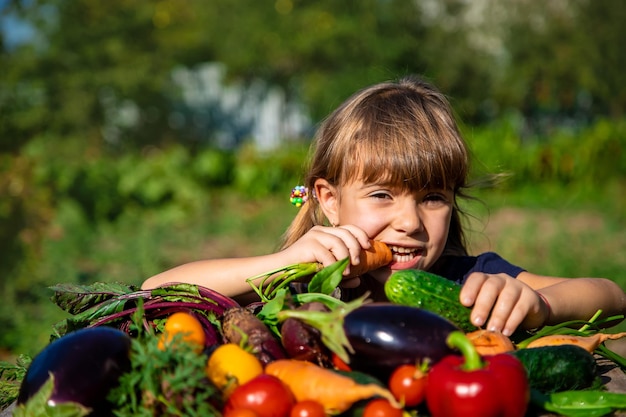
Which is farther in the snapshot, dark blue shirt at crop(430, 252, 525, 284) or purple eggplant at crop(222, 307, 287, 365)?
dark blue shirt at crop(430, 252, 525, 284)

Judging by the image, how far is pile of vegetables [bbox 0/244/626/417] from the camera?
4.61ft

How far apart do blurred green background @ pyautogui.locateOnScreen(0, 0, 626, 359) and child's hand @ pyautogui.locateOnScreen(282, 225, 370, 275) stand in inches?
120

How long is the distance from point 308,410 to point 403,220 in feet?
4.09

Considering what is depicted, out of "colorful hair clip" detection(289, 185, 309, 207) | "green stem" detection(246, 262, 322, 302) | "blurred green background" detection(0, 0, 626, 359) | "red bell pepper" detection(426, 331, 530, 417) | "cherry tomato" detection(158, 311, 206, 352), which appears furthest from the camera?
"blurred green background" detection(0, 0, 626, 359)

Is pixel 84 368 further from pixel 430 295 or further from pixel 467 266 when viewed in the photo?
pixel 467 266

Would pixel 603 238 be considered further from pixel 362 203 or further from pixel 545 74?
pixel 545 74

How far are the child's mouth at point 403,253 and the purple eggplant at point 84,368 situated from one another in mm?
1303

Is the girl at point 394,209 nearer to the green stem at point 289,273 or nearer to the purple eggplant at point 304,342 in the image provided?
the green stem at point 289,273

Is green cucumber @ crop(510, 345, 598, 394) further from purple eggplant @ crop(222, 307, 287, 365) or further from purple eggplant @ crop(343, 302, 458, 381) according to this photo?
purple eggplant @ crop(222, 307, 287, 365)

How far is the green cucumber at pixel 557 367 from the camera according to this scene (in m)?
1.70

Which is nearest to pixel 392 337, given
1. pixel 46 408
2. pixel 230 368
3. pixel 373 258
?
pixel 230 368

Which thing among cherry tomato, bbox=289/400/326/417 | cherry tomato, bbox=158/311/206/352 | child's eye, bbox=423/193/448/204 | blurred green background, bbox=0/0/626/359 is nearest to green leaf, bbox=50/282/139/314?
cherry tomato, bbox=158/311/206/352

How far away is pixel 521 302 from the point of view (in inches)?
79.3

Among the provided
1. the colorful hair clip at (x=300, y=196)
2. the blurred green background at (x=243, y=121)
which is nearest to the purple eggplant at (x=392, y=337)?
the colorful hair clip at (x=300, y=196)
